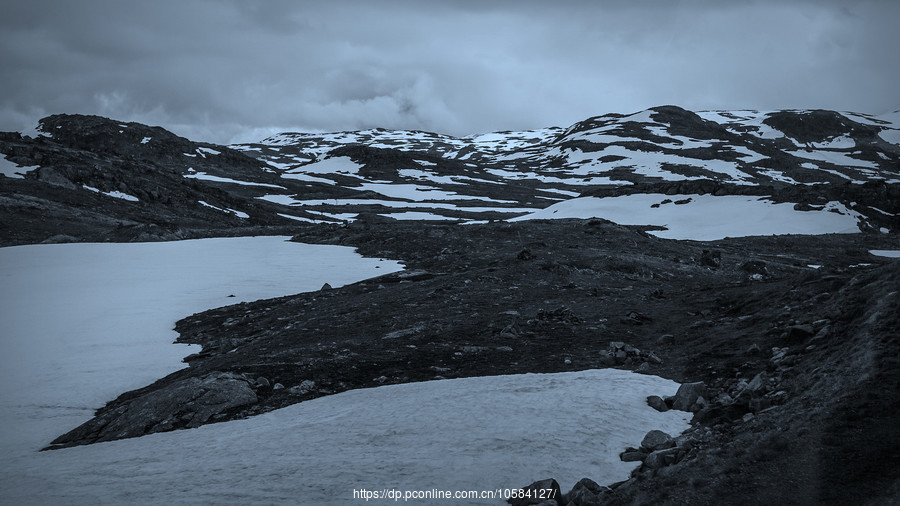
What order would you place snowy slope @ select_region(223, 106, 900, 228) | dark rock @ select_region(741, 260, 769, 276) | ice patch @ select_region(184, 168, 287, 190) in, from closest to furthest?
dark rock @ select_region(741, 260, 769, 276) < snowy slope @ select_region(223, 106, 900, 228) < ice patch @ select_region(184, 168, 287, 190)

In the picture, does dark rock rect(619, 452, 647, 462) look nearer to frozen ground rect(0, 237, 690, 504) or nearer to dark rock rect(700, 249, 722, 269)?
frozen ground rect(0, 237, 690, 504)

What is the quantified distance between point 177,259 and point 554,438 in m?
30.2

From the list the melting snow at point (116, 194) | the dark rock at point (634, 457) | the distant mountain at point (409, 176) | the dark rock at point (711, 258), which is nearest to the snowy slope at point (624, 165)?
the distant mountain at point (409, 176)

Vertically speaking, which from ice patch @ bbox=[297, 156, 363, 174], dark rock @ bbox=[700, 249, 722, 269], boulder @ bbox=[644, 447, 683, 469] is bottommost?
boulder @ bbox=[644, 447, 683, 469]

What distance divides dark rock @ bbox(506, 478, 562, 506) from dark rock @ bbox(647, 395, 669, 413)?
3830 millimetres

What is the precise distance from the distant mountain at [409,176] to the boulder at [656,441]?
44171 mm

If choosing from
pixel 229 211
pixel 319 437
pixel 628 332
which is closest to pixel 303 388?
pixel 319 437

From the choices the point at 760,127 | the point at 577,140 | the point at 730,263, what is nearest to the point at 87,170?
the point at 730,263

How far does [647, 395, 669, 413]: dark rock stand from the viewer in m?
10.7

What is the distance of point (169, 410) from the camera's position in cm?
1212

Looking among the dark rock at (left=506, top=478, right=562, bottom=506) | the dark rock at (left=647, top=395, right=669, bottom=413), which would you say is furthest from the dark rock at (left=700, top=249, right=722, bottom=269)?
the dark rock at (left=506, top=478, right=562, bottom=506)

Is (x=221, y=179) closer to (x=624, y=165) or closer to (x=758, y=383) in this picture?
(x=624, y=165)

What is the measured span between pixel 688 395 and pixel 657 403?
0.60 metres

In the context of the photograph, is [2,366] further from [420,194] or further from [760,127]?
[760,127]
